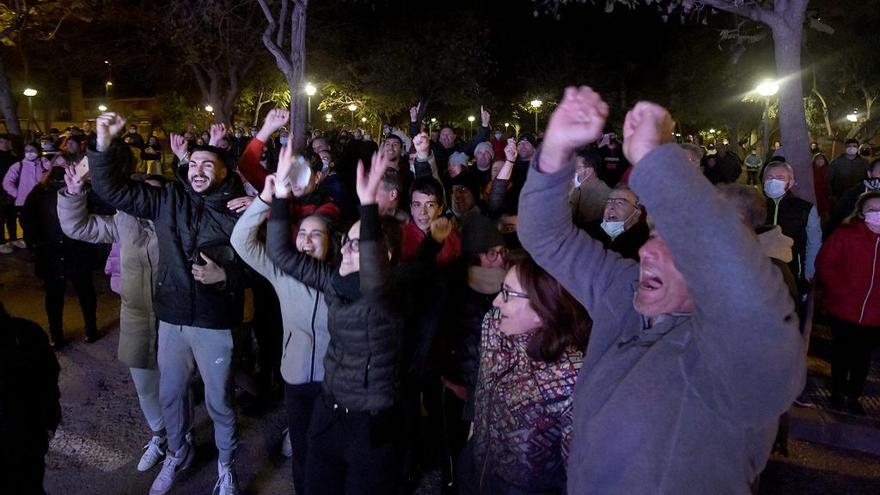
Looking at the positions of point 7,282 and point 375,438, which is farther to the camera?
point 7,282

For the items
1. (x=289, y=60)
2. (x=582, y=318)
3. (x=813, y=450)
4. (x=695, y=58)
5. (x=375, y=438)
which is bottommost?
(x=813, y=450)

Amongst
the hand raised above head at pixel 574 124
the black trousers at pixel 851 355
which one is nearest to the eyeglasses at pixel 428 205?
the hand raised above head at pixel 574 124

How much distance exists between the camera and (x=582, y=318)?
2596 millimetres

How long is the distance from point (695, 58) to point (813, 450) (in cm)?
2798

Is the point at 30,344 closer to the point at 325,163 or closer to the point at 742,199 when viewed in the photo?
the point at 742,199

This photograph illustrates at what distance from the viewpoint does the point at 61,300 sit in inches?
267

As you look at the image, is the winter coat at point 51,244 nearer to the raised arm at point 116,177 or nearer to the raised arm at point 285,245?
the raised arm at point 116,177

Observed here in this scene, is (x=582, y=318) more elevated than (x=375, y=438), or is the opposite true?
(x=582, y=318)

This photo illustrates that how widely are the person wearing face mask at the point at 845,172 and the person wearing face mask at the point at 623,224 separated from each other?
9518 millimetres

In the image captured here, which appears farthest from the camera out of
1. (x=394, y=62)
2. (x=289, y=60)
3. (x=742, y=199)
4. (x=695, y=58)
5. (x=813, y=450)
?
(x=695, y=58)

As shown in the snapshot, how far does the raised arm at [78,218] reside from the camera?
403 centimetres

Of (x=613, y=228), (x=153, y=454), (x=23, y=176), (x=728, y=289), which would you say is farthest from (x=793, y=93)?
(x=23, y=176)

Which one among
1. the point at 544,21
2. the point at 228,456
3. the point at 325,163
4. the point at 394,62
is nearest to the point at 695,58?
the point at 544,21

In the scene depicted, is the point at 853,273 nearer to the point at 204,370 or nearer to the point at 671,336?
the point at 671,336
